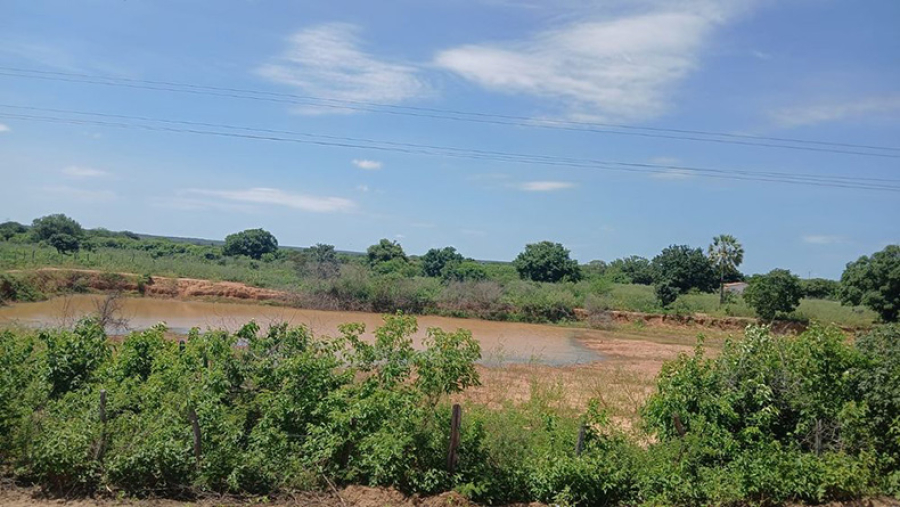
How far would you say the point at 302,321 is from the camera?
3403 cm

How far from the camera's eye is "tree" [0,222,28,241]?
6545 centimetres

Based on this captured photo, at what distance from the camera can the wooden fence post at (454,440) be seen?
8258 mm

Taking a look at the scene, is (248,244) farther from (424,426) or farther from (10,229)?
(424,426)

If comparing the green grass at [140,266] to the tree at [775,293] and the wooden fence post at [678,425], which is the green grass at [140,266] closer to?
the tree at [775,293]

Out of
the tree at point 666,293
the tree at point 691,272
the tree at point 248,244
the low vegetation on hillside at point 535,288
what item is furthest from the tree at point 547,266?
the tree at point 248,244

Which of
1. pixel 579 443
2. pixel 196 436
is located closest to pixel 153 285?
pixel 196 436

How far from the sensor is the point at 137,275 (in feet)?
138

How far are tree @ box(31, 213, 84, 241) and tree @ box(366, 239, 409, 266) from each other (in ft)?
89.1

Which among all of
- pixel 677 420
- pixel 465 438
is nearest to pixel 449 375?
pixel 465 438

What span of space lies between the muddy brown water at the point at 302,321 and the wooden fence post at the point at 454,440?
1413 centimetres

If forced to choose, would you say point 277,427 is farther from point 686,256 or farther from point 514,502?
point 686,256

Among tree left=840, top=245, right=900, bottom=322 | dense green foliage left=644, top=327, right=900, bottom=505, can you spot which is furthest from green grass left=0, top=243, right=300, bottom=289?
dense green foliage left=644, top=327, right=900, bottom=505

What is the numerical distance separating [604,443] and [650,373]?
14105 millimetres

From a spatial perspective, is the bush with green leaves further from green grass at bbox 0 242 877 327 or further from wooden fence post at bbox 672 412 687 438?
green grass at bbox 0 242 877 327
